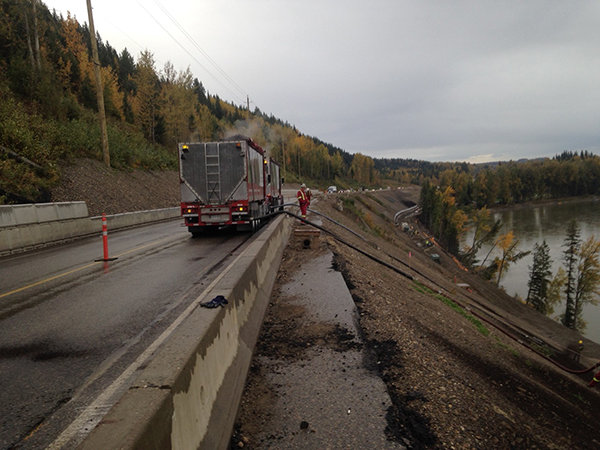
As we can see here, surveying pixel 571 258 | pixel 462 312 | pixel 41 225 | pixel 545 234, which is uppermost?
pixel 41 225

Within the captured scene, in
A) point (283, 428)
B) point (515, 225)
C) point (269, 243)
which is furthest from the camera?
point (515, 225)

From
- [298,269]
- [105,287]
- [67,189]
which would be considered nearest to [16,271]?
[105,287]

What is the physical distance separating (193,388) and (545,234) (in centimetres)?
9390

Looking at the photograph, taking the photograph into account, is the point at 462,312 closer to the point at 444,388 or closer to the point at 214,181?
the point at 444,388

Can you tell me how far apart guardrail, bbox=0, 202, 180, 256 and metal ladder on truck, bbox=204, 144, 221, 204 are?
5.32m

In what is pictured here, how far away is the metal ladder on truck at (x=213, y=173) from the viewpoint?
13.2 meters

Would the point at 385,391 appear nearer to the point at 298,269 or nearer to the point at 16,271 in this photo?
the point at 298,269

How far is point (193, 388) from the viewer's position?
262 cm

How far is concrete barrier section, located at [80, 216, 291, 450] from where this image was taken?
1961 mm

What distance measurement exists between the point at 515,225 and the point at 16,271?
345ft

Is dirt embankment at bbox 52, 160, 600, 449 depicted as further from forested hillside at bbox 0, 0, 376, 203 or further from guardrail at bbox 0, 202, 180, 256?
forested hillside at bbox 0, 0, 376, 203

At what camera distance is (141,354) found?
4.20 meters

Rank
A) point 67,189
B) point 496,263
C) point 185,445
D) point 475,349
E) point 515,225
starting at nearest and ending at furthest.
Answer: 1. point 185,445
2. point 475,349
3. point 67,189
4. point 496,263
5. point 515,225

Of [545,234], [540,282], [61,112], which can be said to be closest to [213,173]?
[61,112]
